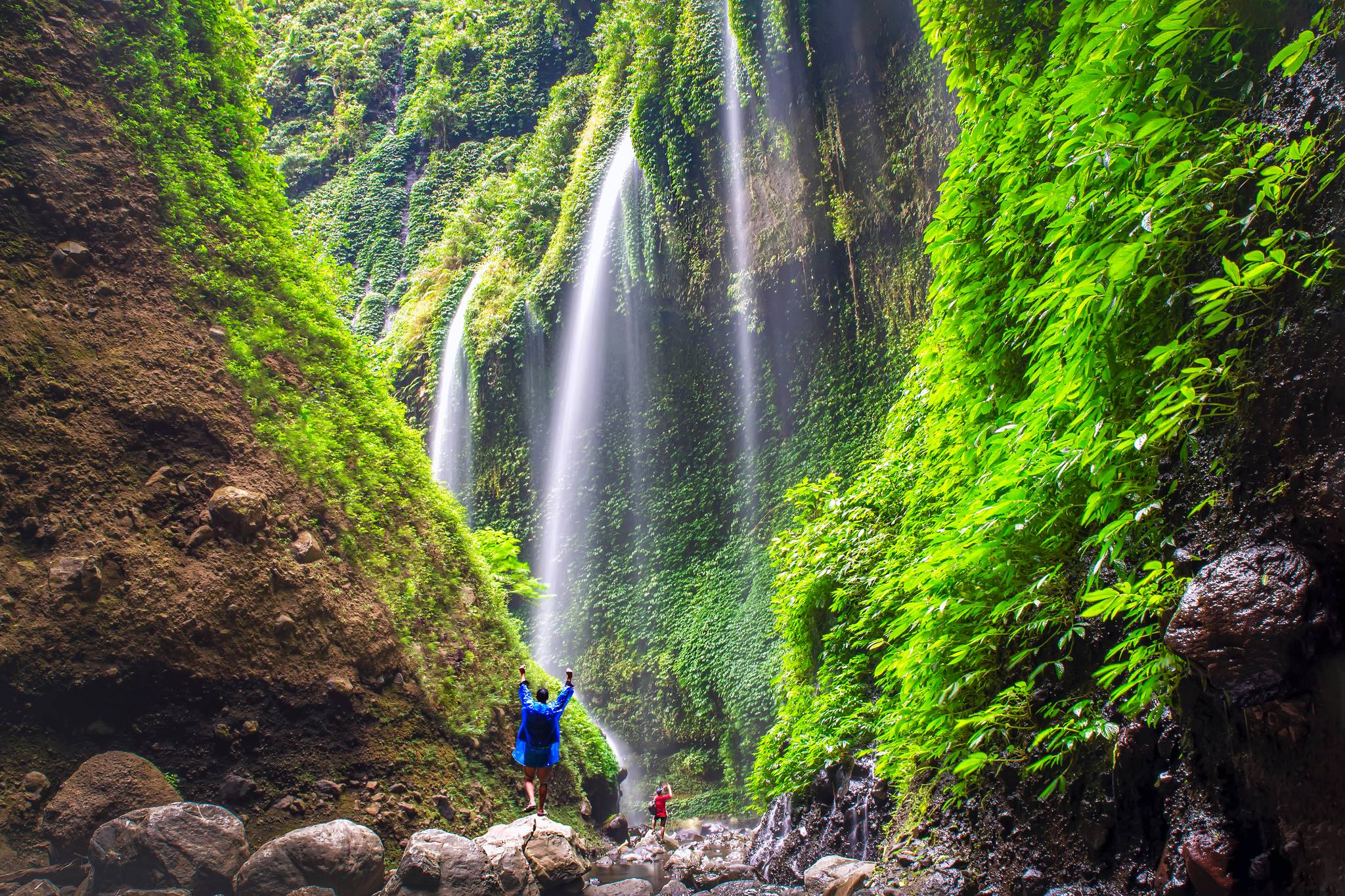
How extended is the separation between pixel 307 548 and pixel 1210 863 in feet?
21.7

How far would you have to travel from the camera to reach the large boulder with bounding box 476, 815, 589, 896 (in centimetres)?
486

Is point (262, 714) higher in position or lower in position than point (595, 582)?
lower

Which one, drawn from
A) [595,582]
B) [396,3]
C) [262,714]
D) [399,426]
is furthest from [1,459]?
[396,3]

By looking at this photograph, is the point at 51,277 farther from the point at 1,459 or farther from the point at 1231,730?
the point at 1231,730

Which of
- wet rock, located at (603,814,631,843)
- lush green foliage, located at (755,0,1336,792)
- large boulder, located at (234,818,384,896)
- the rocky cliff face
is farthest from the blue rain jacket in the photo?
wet rock, located at (603,814,631,843)

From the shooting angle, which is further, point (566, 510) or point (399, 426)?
point (566, 510)

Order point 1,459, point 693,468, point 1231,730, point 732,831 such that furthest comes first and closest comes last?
point 693,468 → point 732,831 → point 1,459 → point 1231,730

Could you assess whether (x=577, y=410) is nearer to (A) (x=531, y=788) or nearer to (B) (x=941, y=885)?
(A) (x=531, y=788)

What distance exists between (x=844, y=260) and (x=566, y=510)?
9.04 m

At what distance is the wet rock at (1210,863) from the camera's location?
1931 millimetres

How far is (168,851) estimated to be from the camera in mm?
4180

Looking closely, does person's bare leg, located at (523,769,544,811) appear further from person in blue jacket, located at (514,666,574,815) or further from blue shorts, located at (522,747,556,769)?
blue shorts, located at (522,747,556,769)

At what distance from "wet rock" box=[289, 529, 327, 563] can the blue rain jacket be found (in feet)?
7.57

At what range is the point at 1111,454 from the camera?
88.4 inches
